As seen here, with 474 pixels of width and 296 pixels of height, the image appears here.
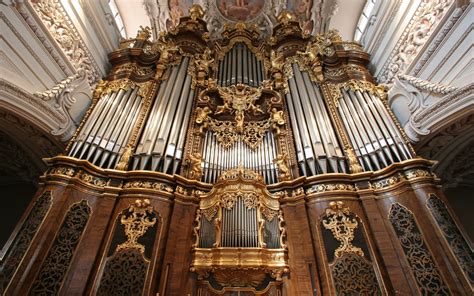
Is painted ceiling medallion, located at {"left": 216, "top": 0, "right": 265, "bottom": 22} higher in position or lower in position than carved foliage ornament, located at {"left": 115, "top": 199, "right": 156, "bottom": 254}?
higher

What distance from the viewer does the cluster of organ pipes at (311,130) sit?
5.38 meters

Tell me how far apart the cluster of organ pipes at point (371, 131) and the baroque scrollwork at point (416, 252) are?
1.11 meters

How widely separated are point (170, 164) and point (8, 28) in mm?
3909

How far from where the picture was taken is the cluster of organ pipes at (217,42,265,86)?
866cm


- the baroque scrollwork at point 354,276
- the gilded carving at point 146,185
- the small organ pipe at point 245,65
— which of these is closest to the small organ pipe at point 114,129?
the gilded carving at point 146,185

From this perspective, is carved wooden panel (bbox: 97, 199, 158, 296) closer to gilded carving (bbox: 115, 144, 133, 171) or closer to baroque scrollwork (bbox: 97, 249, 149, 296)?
baroque scrollwork (bbox: 97, 249, 149, 296)

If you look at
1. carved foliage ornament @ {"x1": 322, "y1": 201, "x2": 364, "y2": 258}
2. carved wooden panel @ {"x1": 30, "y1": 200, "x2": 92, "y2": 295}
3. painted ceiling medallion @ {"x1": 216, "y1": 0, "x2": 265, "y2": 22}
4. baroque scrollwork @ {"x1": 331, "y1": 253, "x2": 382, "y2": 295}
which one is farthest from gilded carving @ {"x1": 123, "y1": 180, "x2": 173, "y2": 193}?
painted ceiling medallion @ {"x1": 216, "y1": 0, "x2": 265, "y2": 22}

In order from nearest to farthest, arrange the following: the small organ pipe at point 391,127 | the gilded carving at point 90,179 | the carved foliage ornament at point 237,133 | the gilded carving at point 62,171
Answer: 1. the gilded carving at point 62,171
2. the gilded carving at point 90,179
3. the small organ pipe at point 391,127
4. the carved foliage ornament at point 237,133

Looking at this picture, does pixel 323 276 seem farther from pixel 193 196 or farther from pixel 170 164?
pixel 170 164

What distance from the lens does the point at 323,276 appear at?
13.1 ft

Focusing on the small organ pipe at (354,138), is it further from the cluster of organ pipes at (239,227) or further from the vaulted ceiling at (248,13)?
the vaulted ceiling at (248,13)

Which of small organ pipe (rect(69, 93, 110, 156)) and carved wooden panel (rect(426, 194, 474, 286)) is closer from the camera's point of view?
carved wooden panel (rect(426, 194, 474, 286))

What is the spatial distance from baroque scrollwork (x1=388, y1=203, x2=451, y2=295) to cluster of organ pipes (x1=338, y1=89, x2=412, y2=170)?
1.11 metres

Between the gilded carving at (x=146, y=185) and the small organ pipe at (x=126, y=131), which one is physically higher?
the small organ pipe at (x=126, y=131)
